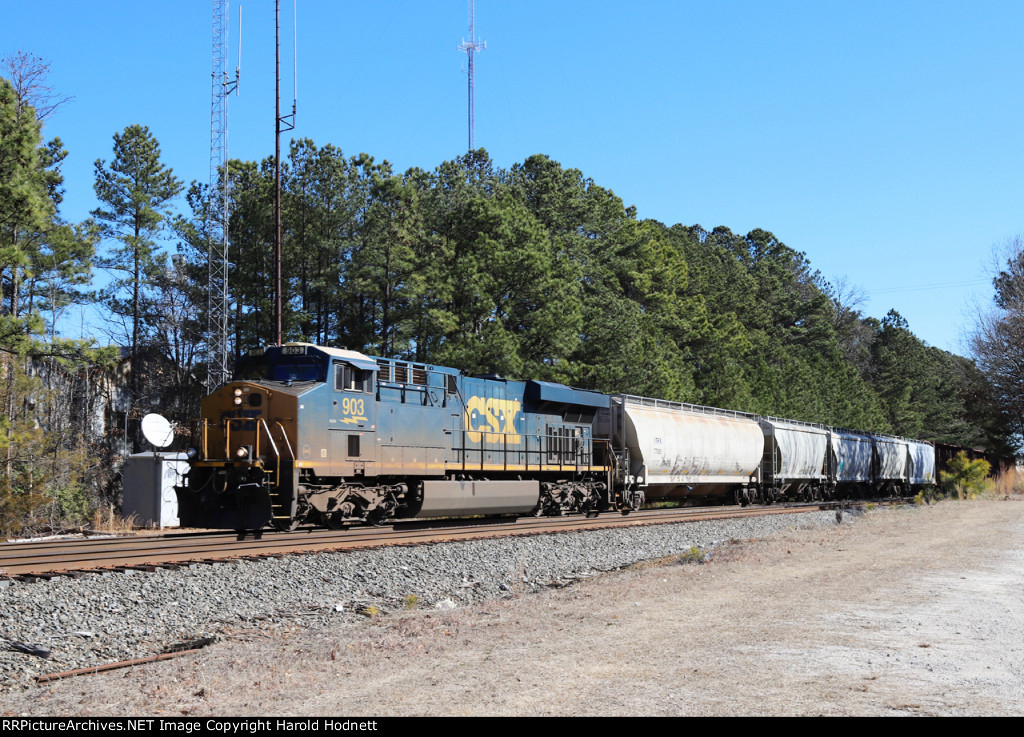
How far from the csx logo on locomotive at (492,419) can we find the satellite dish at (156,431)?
690cm

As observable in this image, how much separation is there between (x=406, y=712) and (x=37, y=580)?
6.62 meters

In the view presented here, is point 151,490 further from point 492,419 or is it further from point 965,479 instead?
point 965,479

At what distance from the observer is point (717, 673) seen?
22.2 feet

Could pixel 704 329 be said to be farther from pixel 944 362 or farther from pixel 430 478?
pixel 944 362

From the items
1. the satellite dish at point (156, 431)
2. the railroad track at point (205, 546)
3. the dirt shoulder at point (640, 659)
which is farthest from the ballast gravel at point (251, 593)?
the satellite dish at point (156, 431)

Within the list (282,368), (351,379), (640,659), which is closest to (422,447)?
(351,379)

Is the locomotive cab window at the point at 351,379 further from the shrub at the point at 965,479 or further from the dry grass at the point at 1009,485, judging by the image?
the dry grass at the point at 1009,485

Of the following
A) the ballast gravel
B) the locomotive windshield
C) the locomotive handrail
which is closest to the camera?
the ballast gravel

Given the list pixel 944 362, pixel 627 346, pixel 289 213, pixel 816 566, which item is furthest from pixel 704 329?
pixel 944 362

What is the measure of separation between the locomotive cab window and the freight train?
26mm

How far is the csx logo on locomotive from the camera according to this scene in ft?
71.6

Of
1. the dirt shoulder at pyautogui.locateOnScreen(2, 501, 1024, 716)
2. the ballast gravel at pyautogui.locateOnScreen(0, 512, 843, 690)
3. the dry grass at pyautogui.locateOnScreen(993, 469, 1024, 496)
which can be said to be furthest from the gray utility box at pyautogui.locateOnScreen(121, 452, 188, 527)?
the dry grass at pyautogui.locateOnScreen(993, 469, 1024, 496)

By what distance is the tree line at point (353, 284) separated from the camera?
85.4 feet

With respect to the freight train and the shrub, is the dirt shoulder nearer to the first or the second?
the freight train
